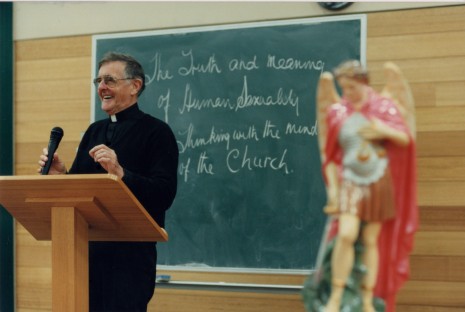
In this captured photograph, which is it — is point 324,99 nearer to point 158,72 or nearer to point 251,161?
point 251,161

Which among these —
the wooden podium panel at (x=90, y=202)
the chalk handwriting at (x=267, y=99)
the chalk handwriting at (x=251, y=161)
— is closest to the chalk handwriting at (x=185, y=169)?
the chalk handwriting at (x=251, y=161)

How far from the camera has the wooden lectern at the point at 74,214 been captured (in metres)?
2.09

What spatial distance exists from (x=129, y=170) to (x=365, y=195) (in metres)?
1.14

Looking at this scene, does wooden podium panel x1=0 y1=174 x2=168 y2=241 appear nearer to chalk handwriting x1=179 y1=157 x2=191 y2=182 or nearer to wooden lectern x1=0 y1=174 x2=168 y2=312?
wooden lectern x1=0 y1=174 x2=168 y2=312

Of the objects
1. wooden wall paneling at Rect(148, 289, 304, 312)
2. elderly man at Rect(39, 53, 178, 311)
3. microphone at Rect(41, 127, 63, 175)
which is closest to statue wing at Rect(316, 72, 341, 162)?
elderly man at Rect(39, 53, 178, 311)

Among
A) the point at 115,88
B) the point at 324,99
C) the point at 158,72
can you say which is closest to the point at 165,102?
the point at 158,72

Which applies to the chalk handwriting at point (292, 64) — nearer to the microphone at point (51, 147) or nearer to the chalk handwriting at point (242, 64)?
the chalk handwriting at point (242, 64)

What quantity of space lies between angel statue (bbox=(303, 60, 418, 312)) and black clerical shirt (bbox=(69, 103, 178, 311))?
85 centimetres

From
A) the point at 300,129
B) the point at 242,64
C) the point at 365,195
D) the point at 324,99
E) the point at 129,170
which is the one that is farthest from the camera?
the point at 242,64

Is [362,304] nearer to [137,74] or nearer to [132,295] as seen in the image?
[132,295]

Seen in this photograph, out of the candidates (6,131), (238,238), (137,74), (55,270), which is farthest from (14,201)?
(6,131)

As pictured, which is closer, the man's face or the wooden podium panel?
the wooden podium panel

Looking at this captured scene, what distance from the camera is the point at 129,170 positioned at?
8.63 feet

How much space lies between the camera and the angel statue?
69.5 inches
